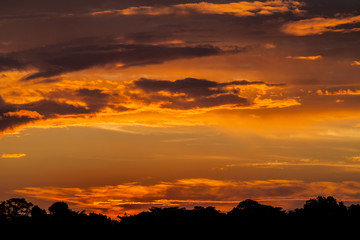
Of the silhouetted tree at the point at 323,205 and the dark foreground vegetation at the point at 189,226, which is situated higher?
the silhouetted tree at the point at 323,205

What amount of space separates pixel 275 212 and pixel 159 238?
101 ft

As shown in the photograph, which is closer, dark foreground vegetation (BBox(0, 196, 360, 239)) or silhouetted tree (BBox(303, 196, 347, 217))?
dark foreground vegetation (BBox(0, 196, 360, 239))

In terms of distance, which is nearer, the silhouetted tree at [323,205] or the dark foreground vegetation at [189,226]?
the dark foreground vegetation at [189,226]

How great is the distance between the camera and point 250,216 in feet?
327

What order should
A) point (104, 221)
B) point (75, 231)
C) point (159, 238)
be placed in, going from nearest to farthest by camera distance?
point (159, 238) < point (75, 231) < point (104, 221)

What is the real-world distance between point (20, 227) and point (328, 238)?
165ft

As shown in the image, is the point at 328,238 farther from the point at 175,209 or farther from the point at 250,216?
the point at 175,209

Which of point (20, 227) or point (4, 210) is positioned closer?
point (20, 227)

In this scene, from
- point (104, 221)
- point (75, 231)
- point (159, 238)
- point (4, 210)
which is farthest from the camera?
point (4, 210)

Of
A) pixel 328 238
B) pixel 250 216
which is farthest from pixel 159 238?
pixel 328 238

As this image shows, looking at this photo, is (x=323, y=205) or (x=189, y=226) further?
(x=323, y=205)

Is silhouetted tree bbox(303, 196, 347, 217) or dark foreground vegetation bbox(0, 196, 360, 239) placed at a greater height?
silhouetted tree bbox(303, 196, 347, 217)

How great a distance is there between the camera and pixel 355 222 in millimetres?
95562

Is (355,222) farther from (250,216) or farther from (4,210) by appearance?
(4,210)
